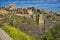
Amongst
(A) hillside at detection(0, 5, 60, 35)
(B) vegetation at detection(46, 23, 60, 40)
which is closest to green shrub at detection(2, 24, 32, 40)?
(B) vegetation at detection(46, 23, 60, 40)

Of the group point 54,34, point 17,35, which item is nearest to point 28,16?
point 17,35

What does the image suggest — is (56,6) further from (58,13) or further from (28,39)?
(28,39)

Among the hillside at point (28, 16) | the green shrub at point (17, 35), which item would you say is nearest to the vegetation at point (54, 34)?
the green shrub at point (17, 35)

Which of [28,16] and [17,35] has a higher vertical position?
[17,35]

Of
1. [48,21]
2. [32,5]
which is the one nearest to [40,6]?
[32,5]

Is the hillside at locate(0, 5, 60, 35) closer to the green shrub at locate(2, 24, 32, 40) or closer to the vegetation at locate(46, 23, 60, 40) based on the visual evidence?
the green shrub at locate(2, 24, 32, 40)

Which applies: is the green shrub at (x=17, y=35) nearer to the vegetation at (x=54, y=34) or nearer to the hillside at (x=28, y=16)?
the vegetation at (x=54, y=34)

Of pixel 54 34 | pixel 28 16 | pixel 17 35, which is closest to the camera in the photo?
pixel 54 34

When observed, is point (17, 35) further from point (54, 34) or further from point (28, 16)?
point (28, 16)

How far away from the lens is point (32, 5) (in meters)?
8.60

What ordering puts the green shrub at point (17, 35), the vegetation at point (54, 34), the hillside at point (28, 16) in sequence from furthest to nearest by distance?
1. the hillside at point (28, 16)
2. the green shrub at point (17, 35)
3. the vegetation at point (54, 34)

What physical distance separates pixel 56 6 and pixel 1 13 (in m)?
1.95

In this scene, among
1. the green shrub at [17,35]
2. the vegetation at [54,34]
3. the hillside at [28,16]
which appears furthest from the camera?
the hillside at [28,16]

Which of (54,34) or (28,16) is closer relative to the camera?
(54,34)
